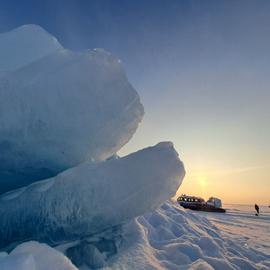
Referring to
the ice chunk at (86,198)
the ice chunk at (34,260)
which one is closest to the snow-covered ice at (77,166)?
the ice chunk at (86,198)

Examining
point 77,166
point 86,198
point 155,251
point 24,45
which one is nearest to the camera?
point 86,198

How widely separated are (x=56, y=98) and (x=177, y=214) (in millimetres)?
4399

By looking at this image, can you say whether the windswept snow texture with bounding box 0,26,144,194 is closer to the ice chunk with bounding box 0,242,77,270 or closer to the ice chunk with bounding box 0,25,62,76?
the ice chunk with bounding box 0,25,62,76

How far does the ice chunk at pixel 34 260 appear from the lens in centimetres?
190

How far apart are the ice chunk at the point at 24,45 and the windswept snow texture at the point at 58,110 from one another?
0.03 metres

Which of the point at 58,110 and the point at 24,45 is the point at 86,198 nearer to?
the point at 58,110

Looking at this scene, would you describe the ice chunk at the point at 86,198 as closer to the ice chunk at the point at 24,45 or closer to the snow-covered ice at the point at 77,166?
the snow-covered ice at the point at 77,166

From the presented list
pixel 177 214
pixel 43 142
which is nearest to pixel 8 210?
pixel 43 142

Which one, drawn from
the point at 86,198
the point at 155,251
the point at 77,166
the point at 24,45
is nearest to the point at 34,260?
the point at 86,198

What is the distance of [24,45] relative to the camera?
14.3ft

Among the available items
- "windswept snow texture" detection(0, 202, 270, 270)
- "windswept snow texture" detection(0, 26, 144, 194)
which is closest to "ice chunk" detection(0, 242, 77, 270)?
"windswept snow texture" detection(0, 202, 270, 270)

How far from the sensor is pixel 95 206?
11.2 feet

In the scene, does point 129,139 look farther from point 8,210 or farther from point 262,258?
point 262,258

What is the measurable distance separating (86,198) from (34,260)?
4.40 ft
